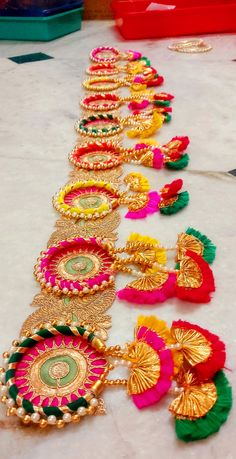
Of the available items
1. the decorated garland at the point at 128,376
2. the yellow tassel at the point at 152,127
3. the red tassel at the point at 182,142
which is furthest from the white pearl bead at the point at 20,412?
the yellow tassel at the point at 152,127

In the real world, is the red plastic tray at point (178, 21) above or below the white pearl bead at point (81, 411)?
above

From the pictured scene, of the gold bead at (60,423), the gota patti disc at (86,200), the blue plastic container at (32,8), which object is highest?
the blue plastic container at (32,8)

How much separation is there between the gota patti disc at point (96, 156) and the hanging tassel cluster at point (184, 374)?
528 millimetres

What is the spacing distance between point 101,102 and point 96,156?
0.41 meters

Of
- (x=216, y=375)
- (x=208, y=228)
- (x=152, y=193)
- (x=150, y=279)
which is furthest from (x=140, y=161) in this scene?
(x=216, y=375)

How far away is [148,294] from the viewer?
667 millimetres

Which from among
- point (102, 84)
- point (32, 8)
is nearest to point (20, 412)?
point (102, 84)

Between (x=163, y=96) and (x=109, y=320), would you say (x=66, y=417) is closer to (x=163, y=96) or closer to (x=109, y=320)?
(x=109, y=320)

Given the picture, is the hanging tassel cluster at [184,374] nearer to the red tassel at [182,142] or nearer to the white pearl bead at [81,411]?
the white pearl bead at [81,411]

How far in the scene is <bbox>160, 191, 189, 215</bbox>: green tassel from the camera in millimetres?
867

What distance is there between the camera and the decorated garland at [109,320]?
52cm

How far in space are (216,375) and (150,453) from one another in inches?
4.8

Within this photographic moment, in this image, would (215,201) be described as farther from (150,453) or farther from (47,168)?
(150,453)

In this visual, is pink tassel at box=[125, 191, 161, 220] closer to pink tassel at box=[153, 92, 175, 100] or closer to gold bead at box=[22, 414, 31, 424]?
gold bead at box=[22, 414, 31, 424]
